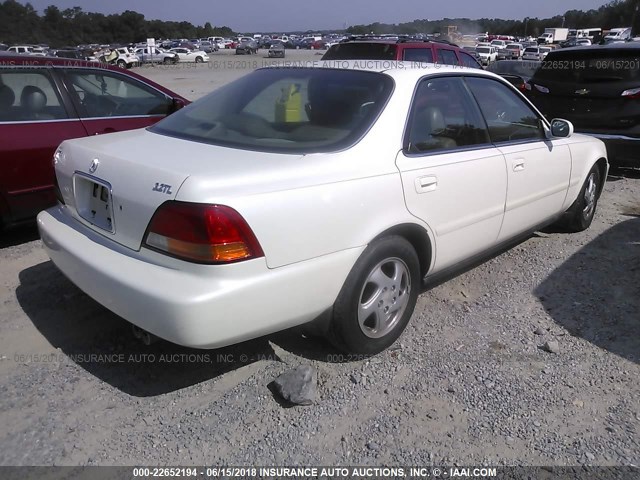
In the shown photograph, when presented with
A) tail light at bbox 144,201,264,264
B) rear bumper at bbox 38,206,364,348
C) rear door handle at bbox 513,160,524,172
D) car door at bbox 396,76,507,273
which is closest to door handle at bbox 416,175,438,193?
car door at bbox 396,76,507,273

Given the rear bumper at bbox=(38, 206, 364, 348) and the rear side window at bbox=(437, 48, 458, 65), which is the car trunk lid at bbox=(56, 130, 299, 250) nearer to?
the rear bumper at bbox=(38, 206, 364, 348)

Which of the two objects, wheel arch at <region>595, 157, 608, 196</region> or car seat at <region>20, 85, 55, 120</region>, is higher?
car seat at <region>20, 85, 55, 120</region>

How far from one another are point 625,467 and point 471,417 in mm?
654

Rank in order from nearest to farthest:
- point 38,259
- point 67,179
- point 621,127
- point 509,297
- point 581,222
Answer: point 67,179, point 509,297, point 38,259, point 581,222, point 621,127

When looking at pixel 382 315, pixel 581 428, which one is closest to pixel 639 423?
pixel 581 428

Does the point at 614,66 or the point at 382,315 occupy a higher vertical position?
the point at 614,66

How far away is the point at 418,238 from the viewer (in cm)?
308

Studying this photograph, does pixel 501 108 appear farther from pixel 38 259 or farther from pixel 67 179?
pixel 38 259

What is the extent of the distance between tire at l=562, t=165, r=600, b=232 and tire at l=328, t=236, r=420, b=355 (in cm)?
246

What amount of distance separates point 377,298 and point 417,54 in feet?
22.4

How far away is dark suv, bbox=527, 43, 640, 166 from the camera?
6656 millimetres

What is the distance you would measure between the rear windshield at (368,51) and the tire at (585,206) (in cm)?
427

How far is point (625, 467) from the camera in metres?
2.29

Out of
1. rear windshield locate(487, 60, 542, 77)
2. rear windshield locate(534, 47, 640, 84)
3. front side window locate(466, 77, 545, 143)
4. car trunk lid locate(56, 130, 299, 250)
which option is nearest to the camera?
car trunk lid locate(56, 130, 299, 250)
